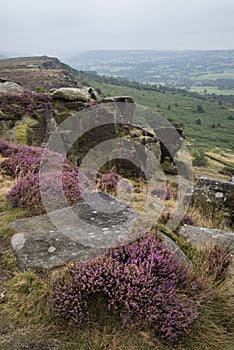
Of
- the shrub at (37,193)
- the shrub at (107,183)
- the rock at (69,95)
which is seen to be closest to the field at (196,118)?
the rock at (69,95)

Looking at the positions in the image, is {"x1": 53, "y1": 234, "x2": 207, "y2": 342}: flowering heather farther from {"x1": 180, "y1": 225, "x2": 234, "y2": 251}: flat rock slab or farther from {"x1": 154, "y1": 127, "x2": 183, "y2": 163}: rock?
{"x1": 154, "y1": 127, "x2": 183, "y2": 163}: rock

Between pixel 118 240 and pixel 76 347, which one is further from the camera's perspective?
pixel 118 240

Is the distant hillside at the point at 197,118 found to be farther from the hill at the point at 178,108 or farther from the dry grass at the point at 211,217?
the dry grass at the point at 211,217

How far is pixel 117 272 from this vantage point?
13.3ft

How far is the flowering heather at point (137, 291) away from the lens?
375 centimetres

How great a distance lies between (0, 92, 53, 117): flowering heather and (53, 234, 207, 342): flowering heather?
12.8 meters

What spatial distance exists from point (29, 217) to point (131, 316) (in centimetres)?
341

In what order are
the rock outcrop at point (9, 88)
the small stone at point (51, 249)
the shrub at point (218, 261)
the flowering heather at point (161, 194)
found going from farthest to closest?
the rock outcrop at point (9, 88), the flowering heather at point (161, 194), the small stone at point (51, 249), the shrub at point (218, 261)

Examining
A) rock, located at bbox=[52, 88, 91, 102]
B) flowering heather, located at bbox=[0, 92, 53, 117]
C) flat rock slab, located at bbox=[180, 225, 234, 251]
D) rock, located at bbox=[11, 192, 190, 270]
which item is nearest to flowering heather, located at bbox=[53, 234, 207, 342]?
rock, located at bbox=[11, 192, 190, 270]

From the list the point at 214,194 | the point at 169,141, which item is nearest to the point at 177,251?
the point at 214,194

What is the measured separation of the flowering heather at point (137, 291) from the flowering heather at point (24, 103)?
12.8 metres

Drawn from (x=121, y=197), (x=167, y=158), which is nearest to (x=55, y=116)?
(x=121, y=197)

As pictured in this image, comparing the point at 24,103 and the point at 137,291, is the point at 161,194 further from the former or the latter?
the point at 24,103

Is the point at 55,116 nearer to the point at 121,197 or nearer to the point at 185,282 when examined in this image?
the point at 121,197
